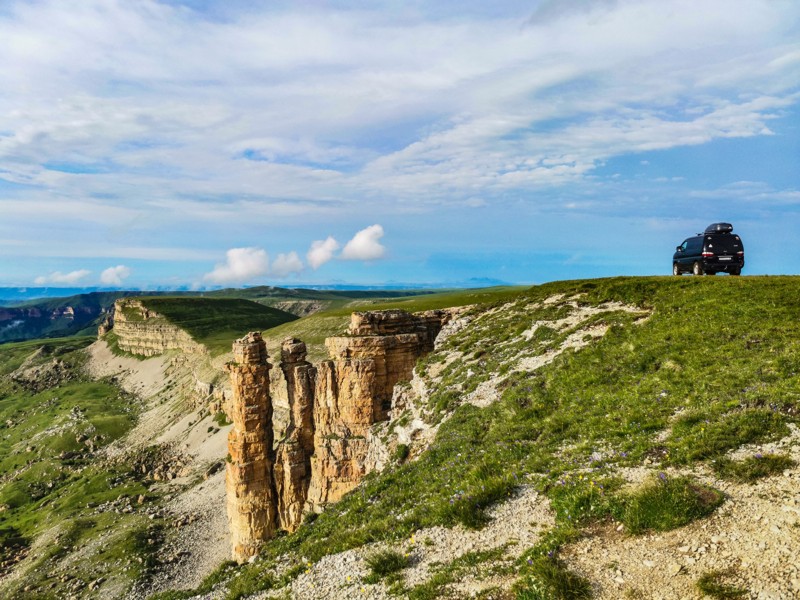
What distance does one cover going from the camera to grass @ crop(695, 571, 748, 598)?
7754 mm

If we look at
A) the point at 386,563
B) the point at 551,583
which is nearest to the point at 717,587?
the point at 551,583

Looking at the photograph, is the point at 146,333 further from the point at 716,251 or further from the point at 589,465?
the point at 589,465

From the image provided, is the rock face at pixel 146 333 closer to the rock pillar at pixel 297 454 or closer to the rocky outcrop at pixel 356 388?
the rock pillar at pixel 297 454

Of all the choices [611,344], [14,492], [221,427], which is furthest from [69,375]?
[611,344]

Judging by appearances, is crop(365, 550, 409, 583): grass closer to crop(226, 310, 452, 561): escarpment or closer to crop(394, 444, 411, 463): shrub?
crop(394, 444, 411, 463): shrub

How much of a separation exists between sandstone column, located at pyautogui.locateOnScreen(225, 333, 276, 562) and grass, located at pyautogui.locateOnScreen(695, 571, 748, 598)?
42862 millimetres

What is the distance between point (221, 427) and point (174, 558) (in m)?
35.4

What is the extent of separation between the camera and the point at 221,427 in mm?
82062

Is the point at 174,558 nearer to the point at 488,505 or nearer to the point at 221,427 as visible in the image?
the point at 221,427

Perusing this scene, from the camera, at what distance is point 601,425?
15766mm

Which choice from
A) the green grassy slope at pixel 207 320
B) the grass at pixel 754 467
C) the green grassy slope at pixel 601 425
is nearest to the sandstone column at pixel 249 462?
the green grassy slope at pixel 601 425

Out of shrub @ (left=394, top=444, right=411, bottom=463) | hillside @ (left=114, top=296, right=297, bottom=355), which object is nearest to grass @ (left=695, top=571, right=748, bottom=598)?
shrub @ (left=394, top=444, right=411, bottom=463)

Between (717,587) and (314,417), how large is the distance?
38.1m

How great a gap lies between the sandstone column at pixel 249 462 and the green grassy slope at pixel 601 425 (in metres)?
25.5
